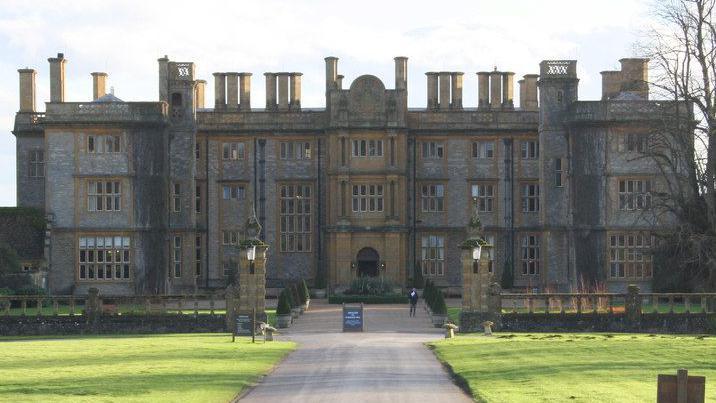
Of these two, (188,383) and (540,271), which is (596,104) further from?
(188,383)

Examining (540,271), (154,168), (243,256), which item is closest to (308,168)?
(154,168)

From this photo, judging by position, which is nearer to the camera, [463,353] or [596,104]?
[463,353]

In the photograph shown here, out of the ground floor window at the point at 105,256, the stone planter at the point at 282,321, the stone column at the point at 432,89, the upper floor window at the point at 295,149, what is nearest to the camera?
the stone planter at the point at 282,321

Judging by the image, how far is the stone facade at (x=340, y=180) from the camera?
72125mm

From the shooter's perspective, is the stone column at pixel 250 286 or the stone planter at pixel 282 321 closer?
the stone column at pixel 250 286

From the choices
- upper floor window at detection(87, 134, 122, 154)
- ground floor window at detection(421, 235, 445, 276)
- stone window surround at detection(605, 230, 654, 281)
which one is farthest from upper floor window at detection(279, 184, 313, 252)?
stone window surround at detection(605, 230, 654, 281)

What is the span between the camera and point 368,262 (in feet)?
252

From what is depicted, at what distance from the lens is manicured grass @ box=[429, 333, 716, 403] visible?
96.4 feet

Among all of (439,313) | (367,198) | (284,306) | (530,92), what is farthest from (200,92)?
(439,313)

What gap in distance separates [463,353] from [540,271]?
36.3 m

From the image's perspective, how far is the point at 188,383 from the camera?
32531 millimetres

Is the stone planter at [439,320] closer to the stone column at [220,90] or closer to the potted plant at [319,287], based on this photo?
the potted plant at [319,287]

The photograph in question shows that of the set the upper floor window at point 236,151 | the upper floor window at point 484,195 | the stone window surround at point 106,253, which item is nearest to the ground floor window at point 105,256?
the stone window surround at point 106,253

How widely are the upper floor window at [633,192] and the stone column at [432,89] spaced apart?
1239cm
